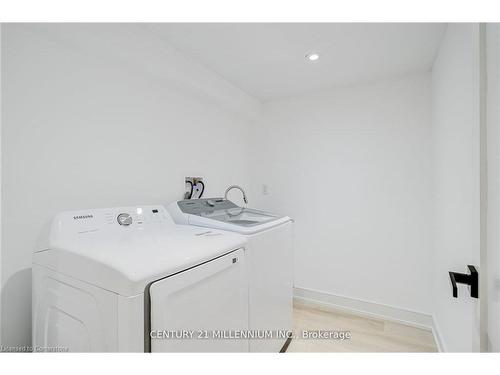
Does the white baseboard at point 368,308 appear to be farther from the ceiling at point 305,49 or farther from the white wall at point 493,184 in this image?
the ceiling at point 305,49

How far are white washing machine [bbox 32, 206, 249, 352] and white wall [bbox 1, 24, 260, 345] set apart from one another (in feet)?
0.51

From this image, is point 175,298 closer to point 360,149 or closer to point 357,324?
point 357,324

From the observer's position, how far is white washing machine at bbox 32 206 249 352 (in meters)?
0.75

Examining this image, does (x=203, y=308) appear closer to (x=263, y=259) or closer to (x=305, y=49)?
(x=263, y=259)

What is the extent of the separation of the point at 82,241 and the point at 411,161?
2.51m

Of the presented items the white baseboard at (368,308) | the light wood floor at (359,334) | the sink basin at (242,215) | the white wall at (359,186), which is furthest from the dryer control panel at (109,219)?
the white baseboard at (368,308)

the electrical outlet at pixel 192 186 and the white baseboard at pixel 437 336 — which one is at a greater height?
the electrical outlet at pixel 192 186

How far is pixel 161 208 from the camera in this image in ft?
5.12

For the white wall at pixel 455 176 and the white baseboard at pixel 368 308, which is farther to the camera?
the white baseboard at pixel 368 308

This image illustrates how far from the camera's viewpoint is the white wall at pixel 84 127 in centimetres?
107

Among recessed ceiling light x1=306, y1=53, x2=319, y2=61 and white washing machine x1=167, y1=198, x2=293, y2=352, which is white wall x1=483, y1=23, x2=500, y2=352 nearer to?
white washing machine x1=167, y1=198, x2=293, y2=352

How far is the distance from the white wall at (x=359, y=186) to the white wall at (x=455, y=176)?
187 millimetres

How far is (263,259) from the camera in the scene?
56.8 inches
